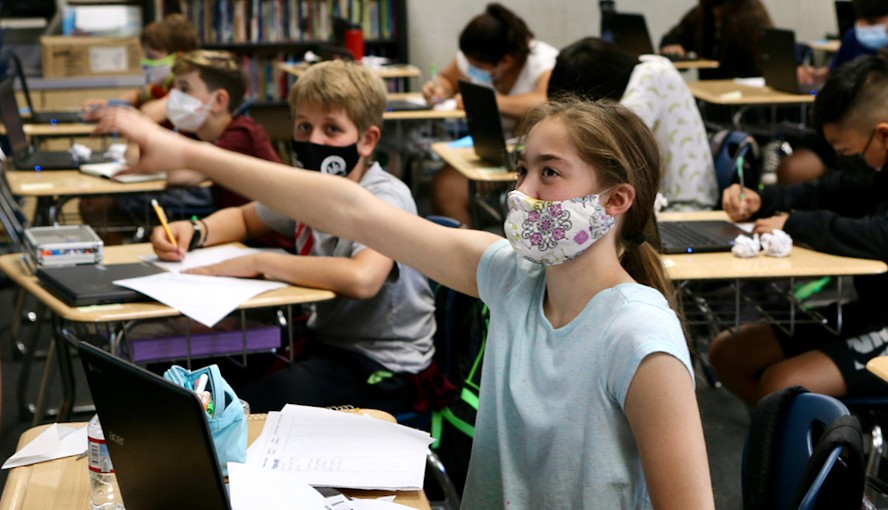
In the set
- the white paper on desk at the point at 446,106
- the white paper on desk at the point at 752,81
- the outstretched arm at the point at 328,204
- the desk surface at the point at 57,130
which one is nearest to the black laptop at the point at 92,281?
the outstretched arm at the point at 328,204

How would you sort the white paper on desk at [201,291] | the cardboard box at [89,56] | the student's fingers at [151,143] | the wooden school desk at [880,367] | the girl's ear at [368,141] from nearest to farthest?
the student's fingers at [151,143] < the wooden school desk at [880,367] < the white paper on desk at [201,291] < the girl's ear at [368,141] < the cardboard box at [89,56]

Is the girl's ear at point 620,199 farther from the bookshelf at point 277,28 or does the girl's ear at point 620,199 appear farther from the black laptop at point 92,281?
the bookshelf at point 277,28

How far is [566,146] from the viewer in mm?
1610

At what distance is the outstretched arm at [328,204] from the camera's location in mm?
1809

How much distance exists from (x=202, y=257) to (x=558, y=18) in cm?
629

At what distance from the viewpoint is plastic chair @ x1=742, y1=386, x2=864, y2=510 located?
1.50 m

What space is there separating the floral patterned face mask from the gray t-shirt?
1011 mm

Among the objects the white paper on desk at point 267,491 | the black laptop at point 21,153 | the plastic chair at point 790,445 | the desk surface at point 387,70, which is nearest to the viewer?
the white paper on desk at point 267,491

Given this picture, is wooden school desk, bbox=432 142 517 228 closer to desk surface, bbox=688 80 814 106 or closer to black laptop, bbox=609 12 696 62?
desk surface, bbox=688 80 814 106

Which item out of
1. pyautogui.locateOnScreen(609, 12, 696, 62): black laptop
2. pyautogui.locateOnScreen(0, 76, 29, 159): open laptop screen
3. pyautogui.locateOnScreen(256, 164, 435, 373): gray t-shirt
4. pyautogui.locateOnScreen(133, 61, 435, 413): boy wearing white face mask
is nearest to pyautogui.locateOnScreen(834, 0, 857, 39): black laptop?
pyautogui.locateOnScreen(609, 12, 696, 62): black laptop

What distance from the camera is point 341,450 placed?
1.64m

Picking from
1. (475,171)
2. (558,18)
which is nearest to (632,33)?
(558,18)

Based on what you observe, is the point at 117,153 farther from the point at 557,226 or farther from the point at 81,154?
the point at 557,226

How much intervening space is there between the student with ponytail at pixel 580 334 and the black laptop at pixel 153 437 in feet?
1.75
